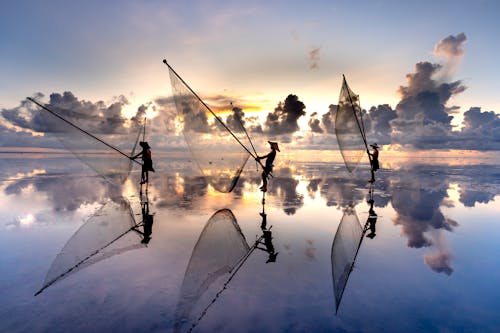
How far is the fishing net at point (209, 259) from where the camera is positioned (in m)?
Answer: 5.28

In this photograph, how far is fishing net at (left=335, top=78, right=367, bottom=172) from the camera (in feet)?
45.8

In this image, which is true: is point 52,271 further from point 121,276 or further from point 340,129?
point 340,129

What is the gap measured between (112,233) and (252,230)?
4.68 meters

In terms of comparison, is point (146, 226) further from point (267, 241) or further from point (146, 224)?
point (267, 241)

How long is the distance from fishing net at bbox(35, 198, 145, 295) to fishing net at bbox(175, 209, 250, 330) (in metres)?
2.06

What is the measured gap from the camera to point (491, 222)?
1170 cm

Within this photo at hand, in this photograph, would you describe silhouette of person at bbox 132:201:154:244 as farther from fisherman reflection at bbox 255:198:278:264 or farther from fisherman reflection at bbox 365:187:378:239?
fisherman reflection at bbox 365:187:378:239

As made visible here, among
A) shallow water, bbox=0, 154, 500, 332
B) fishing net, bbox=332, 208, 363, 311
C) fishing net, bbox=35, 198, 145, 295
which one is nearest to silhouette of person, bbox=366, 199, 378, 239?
shallow water, bbox=0, 154, 500, 332

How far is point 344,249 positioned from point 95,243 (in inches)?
287

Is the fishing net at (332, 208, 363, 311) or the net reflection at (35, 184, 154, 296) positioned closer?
the fishing net at (332, 208, 363, 311)

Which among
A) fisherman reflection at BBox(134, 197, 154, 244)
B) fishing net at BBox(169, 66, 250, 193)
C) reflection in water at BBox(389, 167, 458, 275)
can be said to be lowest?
fisherman reflection at BBox(134, 197, 154, 244)

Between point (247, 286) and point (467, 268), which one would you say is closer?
point (247, 286)

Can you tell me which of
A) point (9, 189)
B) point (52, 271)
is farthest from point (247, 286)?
point (9, 189)

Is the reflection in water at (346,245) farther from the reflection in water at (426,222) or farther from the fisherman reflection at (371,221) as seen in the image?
the reflection in water at (426,222)
